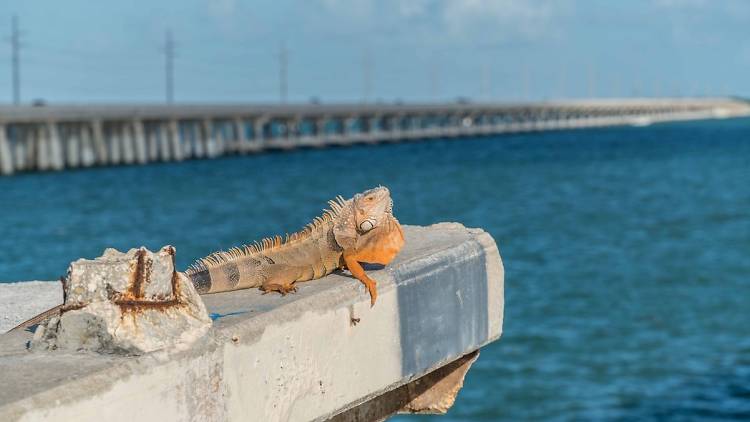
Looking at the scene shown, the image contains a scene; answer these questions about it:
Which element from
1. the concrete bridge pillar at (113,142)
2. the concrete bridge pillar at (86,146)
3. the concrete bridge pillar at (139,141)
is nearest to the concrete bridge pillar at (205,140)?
the concrete bridge pillar at (139,141)

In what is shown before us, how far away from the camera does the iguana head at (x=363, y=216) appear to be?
546cm

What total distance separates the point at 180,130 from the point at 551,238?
49.6m

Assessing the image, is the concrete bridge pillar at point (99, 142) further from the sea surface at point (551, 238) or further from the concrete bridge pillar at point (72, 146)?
the sea surface at point (551, 238)

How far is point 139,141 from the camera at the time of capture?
71625mm

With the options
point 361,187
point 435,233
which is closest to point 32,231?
point 361,187

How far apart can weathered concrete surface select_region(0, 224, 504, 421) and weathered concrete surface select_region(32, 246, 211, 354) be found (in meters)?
0.06

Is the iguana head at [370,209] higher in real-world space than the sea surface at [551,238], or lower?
higher

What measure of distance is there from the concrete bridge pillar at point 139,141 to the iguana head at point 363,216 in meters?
67.2

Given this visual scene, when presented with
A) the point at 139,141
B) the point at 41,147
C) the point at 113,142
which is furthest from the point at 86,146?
the point at 139,141

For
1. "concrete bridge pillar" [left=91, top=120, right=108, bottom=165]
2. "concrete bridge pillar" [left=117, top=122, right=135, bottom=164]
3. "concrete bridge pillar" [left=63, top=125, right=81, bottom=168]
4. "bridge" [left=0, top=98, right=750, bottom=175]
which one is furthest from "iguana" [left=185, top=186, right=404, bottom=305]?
"concrete bridge pillar" [left=117, top=122, right=135, bottom=164]

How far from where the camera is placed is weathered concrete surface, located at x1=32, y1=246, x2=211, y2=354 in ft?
13.1

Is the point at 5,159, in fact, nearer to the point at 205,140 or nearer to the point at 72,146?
the point at 72,146

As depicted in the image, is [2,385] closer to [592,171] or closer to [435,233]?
[435,233]

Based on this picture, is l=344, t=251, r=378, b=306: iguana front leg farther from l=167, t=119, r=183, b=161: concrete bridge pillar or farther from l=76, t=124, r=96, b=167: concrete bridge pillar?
l=167, t=119, r=183, b=161: concrete bridge pillar
